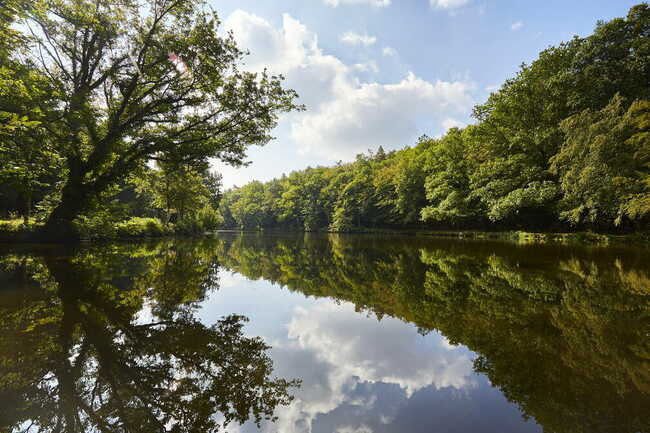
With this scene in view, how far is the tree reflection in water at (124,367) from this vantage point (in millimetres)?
2043

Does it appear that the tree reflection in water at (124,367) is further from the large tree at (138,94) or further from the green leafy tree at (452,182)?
the green leafy tree at (452,182)

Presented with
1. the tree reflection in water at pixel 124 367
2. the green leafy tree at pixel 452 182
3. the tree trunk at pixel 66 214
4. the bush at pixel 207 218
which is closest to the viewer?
the tree reflection in water at pixel 124 367

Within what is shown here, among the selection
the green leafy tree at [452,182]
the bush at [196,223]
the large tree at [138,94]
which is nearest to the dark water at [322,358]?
the large tree at [138,94]

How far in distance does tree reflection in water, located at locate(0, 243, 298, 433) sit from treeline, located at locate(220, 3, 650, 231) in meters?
19.4

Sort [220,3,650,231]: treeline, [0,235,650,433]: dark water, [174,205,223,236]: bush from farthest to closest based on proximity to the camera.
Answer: [174,205,223,236]: bush → [220,3,650,231]: treeline → [0,235,650,433]: dark water

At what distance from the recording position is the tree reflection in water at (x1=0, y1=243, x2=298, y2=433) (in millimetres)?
A: 2043

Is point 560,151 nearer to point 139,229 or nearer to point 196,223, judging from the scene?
point 139,229

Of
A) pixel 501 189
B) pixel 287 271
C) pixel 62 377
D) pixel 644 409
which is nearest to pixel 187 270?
pixel 287 271

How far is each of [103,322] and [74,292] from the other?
1977mm

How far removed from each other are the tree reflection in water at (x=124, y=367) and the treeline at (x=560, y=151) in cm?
1937

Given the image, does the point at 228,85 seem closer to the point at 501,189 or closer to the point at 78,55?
the point at 78,55

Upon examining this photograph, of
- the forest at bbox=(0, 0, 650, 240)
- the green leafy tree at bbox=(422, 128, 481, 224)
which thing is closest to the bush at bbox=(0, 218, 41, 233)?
the forest at bbox=(0, 0, 650, 240)

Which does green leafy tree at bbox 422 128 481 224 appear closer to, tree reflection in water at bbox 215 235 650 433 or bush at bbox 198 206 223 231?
tree reflection in water at bbox 215 235 650 433

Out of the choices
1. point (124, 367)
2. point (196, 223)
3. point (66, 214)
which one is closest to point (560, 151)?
point (124, 367)
